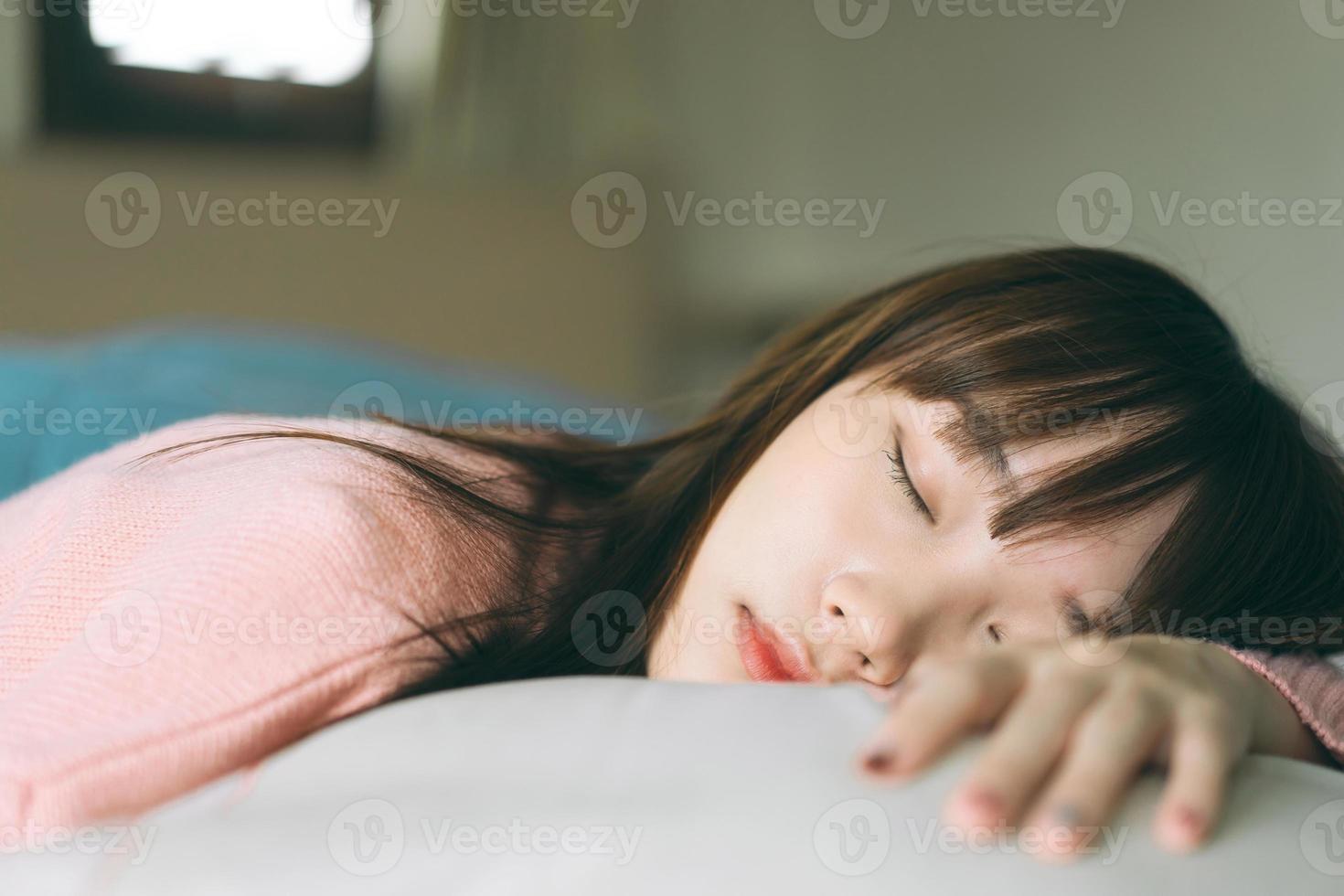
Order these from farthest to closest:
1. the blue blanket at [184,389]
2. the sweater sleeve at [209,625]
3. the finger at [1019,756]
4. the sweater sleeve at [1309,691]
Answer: the blue blanket at [184,389]
the sweater sleeve at [1309,691]
the sweater sleeve at [209,625]
the finger at [1019,756]

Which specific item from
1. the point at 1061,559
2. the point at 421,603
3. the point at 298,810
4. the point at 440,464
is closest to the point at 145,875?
the point at 298,810

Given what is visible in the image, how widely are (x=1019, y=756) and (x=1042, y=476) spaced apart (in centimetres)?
31

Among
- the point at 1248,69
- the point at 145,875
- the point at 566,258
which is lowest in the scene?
the point at 145,875

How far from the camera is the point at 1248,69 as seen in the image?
153cm

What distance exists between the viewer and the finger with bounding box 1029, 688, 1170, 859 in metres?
0.37

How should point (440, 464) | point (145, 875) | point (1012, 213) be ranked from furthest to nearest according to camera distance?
point (1012, 213) → point (440, 464) → point (145, 875)

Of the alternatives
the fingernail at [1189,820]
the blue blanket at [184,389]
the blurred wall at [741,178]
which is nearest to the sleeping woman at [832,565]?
the fingernail at [1189,820]

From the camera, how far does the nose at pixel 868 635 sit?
604 mm

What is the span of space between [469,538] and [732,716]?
10.8 inches

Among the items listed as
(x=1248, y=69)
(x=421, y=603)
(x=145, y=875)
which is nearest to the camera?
(x=145, y=875)

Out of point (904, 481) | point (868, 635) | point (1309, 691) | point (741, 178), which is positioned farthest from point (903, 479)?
point (741, 178)

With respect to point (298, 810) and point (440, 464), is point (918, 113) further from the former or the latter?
point (298, 810)

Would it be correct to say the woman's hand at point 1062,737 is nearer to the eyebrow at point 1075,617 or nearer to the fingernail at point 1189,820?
the fingernail at point 1189,820

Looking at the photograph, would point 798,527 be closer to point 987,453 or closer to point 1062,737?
point 987,453
